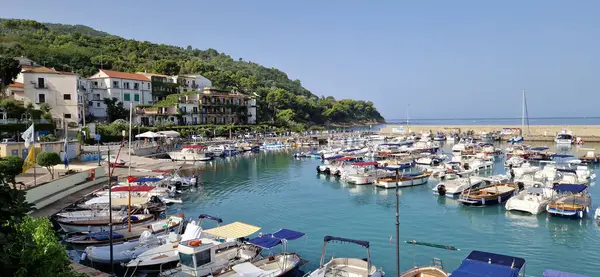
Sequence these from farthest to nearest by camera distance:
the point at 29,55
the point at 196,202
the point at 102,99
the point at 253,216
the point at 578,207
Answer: the point at 29,55, the point at 102,99, the point at 196,202, the point at 253,216, the point at 578,207

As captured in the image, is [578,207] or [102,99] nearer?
[578,207]

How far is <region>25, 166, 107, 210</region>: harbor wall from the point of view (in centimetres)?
2758

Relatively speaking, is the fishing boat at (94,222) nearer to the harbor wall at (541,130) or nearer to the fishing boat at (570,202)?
the fishing boat at (570,202)

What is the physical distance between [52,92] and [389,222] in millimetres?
56353

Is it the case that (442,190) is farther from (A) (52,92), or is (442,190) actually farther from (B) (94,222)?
(A) (52,92)

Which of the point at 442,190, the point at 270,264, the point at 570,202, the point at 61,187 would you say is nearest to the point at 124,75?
the point at 61,187

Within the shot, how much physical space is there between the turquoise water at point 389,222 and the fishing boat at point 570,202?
69cm

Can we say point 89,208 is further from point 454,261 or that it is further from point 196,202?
point 454,261

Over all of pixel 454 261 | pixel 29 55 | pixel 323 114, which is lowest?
pixel 454 261

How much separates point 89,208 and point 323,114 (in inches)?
5080

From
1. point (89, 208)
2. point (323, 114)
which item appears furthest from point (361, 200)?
point (323, 114)

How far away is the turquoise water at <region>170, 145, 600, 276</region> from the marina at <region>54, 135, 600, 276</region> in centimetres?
6

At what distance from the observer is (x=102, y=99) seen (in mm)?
79250

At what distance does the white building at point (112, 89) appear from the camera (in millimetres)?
78312
